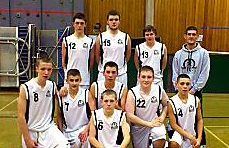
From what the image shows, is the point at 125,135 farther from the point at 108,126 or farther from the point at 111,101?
the point at 111,101

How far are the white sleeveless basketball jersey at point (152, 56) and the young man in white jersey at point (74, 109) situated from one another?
1144 mm

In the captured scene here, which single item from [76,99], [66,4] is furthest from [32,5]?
[76,99]

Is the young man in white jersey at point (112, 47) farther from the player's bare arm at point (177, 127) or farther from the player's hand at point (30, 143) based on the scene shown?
the player's hand at point (30, 143)

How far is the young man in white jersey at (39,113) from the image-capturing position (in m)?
4.02

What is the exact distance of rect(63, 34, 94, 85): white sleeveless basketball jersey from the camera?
16.4ft

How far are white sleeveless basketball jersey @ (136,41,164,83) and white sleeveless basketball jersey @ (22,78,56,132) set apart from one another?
1.57 m

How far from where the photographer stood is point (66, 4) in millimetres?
10578

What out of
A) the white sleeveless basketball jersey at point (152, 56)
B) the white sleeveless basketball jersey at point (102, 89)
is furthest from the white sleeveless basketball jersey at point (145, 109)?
the white sleeveless basketball jersey at point (152, 56)

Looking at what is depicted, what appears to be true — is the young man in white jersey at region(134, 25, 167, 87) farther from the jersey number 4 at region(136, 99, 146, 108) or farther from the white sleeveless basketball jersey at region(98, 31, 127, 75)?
the jersey number 4 at region(136, 99, 146, 108)

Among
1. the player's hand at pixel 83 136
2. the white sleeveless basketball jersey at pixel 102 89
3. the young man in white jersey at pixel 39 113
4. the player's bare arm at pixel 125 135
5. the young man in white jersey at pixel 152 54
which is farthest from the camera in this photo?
the young man in white jersey at pixel 152 54

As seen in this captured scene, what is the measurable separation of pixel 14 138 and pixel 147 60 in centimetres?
246

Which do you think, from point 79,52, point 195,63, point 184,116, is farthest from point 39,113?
point 195,63

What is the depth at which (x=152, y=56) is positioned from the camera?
17.0 feet

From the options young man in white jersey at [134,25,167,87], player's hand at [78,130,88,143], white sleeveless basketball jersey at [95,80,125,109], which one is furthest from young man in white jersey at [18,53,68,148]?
young man in white jersey at [134,25,167,87]
